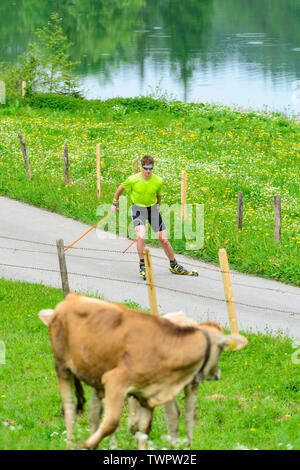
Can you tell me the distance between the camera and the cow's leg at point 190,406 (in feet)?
21.7

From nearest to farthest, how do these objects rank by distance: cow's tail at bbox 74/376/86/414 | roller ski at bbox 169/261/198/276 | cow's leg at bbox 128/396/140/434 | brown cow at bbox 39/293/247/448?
brown cow at bbox 39/293/247/448
cow's tail at bbox 74/376/86/414
cow's leg at bbox 128/396/140/434
roller ski at bbox 169/261/198/276

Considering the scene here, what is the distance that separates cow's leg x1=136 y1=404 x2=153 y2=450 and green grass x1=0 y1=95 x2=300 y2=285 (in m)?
7.78

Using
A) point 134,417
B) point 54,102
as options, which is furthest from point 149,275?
point 54,102

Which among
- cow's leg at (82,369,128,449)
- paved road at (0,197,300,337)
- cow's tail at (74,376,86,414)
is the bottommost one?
paved road at (0,197,300,337)

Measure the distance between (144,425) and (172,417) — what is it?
362mm

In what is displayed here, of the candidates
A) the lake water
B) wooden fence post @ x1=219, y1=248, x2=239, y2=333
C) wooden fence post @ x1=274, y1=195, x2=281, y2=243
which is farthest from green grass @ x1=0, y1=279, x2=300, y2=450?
the lake water

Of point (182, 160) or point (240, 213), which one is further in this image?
point (182, 160)

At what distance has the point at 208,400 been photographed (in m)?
8.80

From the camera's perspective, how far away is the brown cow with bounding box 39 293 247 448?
5961 mm

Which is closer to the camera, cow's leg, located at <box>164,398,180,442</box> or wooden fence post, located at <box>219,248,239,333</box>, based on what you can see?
cow's leg, located at <box>164,398,180,442</box>

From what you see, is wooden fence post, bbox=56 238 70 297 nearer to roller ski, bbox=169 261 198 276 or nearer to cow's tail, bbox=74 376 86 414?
cow's tail, bbox=74 376 86 414

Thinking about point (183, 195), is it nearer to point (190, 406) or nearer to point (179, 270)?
point (179, 270)

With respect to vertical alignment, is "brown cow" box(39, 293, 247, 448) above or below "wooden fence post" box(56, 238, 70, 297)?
above

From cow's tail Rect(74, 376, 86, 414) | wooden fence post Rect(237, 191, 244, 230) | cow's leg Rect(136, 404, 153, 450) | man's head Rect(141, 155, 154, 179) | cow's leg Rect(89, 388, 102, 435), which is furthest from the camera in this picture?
wooden fence post Rect(237, 191, 244, 230)
